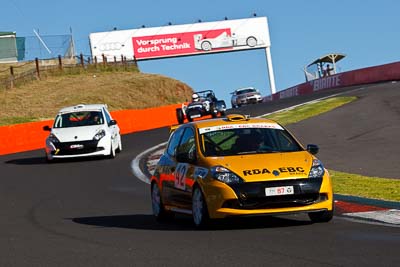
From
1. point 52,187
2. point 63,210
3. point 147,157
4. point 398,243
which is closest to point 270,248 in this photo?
point 398,243

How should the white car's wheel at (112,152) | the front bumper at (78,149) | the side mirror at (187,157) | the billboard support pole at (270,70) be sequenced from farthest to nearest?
the billboard support pole at (270,70) → the white car's wheel at (112,152) → the front bumper at (78,149) → the side mirror at (187,157)

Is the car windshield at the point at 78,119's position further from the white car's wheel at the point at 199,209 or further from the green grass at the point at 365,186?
the white car's wheel at the point at 199,209

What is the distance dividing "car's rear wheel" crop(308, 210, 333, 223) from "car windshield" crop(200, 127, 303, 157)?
897 millimetres

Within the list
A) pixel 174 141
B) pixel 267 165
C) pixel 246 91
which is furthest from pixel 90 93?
pixel 267 165

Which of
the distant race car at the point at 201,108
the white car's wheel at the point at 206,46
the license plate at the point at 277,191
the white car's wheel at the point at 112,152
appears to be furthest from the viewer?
the white car's wheel at the point at 206,46

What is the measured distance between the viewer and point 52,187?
19844mm

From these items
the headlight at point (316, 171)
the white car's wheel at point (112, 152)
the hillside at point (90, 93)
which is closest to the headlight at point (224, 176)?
the headlight at point (316, 171)

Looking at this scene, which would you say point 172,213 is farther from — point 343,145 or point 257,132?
point 343,145

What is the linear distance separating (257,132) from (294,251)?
3.45 meters

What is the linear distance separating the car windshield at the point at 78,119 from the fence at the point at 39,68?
3411 cm

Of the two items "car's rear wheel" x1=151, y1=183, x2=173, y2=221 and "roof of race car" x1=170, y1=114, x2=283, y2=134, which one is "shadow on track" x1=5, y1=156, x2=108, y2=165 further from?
"roof of race car" x1=170, y1=114, x2=283, y2=134

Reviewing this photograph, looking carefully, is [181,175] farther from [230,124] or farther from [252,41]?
[252,41]

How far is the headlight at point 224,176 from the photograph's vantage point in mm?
11352

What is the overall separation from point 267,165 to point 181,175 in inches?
54.7
